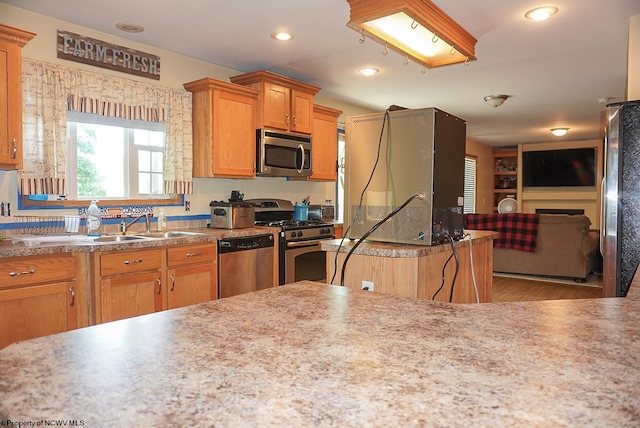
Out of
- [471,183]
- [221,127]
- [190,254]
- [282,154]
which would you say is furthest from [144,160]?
[471,183]

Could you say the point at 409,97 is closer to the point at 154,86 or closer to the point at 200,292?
the point at 154,86

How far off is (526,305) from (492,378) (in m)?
0.57

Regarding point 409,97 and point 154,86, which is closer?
point 154,86

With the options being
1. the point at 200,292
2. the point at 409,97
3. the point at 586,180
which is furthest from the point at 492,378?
the point at 586,180

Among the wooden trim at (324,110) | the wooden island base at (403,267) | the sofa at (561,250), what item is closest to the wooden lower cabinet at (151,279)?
the wooden island base at (403,267)

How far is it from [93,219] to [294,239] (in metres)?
1.69

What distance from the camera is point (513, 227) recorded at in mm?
6164

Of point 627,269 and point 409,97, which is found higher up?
point 409,97

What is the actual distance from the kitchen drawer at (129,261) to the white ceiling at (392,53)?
5.18 ft

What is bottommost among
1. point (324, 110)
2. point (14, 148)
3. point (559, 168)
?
point (14, 148)

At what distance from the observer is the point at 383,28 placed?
7.62 ft

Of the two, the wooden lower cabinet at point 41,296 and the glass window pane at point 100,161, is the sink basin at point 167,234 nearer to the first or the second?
the glass window pane at point 100,161

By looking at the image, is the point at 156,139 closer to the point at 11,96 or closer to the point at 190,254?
the point at 190,254

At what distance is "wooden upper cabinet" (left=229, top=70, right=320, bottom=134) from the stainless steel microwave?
0.08 metres
